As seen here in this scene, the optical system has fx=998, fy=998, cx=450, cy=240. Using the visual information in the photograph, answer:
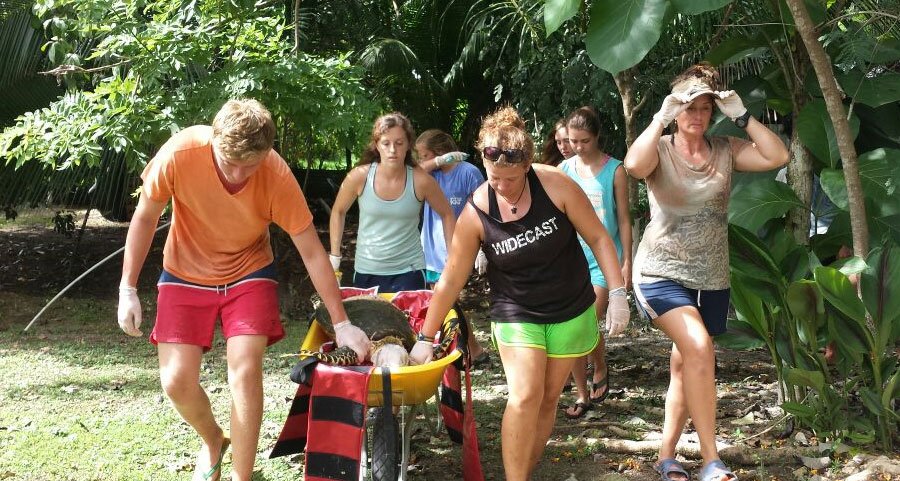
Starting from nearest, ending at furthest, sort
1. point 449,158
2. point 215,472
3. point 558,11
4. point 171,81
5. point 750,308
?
point 558,11 → point 215,472 → point 750,308 → point 449,158 → point 171,81

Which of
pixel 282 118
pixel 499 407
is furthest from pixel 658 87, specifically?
pixel 499 407

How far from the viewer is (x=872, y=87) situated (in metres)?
4.82

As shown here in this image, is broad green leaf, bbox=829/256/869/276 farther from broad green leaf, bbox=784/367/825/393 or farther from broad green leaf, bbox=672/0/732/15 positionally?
broad green leaf, bbox=672/0/732/15

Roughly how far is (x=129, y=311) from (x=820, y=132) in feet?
10.8

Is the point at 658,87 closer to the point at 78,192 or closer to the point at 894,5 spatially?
the point at 894,5

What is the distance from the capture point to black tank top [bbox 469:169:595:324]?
390 centimetres

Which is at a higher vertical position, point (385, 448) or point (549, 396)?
point (549, 396)

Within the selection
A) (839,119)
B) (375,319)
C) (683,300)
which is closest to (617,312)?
(683,300)

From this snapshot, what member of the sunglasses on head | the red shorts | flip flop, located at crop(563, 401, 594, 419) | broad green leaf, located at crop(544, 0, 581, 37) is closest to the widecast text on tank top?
the sunglasses on head

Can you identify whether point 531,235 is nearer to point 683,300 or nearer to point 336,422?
point 683,300

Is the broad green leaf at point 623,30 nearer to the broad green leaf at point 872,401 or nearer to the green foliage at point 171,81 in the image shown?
the broad green leaf at point 872,401

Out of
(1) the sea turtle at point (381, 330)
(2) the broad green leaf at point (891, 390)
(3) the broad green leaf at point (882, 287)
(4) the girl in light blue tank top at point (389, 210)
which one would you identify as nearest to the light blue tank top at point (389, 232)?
(4) the girl in light blue tank top at point (389, 210)

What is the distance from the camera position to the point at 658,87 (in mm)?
8414

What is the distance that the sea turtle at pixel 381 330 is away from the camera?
13.1 feet
